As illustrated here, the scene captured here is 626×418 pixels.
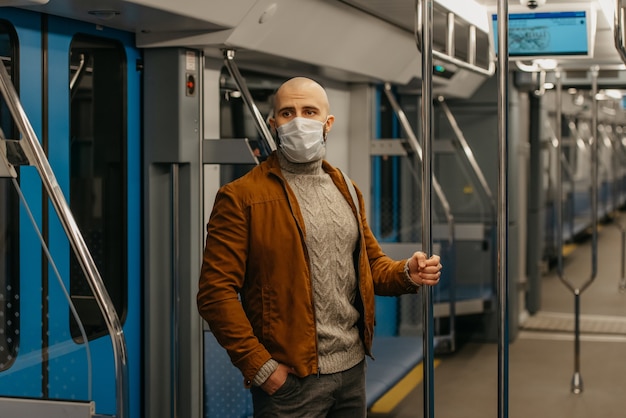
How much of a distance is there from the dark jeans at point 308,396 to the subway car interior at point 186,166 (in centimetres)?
32

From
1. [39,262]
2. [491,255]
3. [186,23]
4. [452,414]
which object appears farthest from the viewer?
[491,255]

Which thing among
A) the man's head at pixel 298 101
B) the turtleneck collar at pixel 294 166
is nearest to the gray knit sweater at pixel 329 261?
the turtleneck collar at pixel 294 166

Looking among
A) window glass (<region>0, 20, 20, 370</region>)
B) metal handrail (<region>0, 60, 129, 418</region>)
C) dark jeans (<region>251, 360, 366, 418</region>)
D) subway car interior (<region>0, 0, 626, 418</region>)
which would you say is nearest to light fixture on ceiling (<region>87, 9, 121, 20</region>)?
subway car interior (<region>0, 0, 626, 418</region>)

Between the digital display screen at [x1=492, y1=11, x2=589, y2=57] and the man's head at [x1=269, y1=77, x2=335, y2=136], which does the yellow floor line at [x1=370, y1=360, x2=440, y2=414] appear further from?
the man's head at [x1=269, y1=77, x2=335, y2=136]

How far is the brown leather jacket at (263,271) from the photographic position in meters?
2.77

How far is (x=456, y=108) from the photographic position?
8.66 metres

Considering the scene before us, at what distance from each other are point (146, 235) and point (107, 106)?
1.97ft

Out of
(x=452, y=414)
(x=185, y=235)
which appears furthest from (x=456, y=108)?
(x=185, y=235)

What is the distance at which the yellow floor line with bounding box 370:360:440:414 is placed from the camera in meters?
6.22

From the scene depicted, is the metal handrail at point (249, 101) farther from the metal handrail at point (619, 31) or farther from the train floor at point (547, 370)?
the train floor at point (547, 370)

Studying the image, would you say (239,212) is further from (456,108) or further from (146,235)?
(456,108)

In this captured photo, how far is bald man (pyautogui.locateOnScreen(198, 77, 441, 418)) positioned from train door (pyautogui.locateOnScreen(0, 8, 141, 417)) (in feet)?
2.32

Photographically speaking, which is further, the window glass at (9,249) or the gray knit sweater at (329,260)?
the window glass at (9,249)

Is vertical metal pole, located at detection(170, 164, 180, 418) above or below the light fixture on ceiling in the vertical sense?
below
